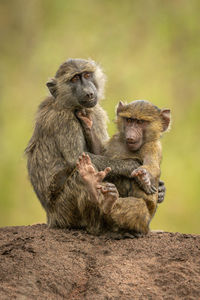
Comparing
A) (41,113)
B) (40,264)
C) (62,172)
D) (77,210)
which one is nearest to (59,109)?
(41,113)

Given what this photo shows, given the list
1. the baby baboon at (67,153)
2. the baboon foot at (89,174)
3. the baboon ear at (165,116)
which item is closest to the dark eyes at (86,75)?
the baby baboon at (67,153)

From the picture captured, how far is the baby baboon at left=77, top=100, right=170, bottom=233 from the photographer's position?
17.3 feet

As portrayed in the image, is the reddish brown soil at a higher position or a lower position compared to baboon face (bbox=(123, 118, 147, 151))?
lower

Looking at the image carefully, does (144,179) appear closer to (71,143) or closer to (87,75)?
(71,143)

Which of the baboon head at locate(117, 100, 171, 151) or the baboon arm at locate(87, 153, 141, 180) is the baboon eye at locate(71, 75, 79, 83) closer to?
the baboon head at locate(117, 100, 171, 151)

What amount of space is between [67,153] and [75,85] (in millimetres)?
918

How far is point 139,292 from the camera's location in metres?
4.12

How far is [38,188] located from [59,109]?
102 cm

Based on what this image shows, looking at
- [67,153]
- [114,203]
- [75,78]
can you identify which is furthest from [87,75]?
[114,203]

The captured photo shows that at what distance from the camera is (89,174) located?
5250mm

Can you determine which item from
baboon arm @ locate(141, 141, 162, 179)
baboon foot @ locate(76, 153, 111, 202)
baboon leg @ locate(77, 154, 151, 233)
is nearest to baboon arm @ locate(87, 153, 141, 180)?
baboon arm @ locate(141, 141, 162, 179)

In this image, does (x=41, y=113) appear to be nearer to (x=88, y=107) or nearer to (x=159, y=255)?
(x=88, y=107)

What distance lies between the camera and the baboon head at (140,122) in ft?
19.0

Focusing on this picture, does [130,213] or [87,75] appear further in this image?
[87,75]
